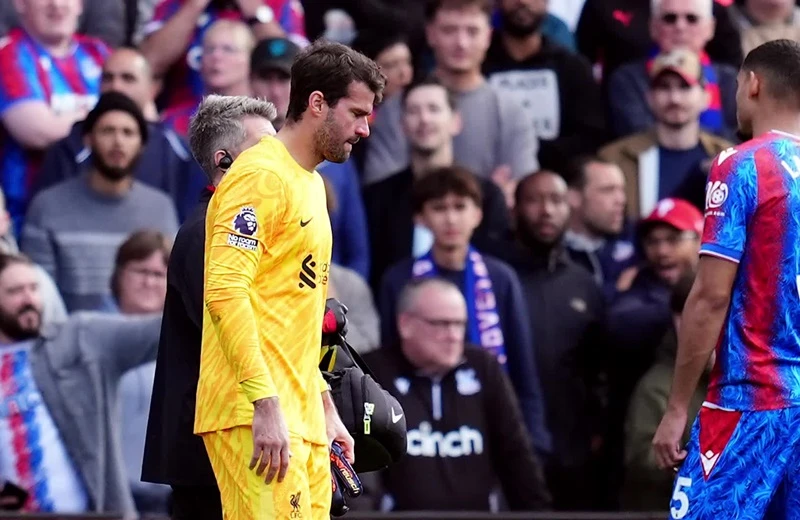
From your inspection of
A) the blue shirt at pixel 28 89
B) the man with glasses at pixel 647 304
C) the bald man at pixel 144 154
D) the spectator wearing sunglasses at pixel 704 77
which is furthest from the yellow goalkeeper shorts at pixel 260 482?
the spectator wearing sunglasses at pixel 704 77

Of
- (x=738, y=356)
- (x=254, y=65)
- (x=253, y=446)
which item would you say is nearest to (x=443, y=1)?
(x=254, y=65)

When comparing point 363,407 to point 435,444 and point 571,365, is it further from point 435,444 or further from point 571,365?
point 571,365

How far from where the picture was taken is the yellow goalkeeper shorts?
201 inches

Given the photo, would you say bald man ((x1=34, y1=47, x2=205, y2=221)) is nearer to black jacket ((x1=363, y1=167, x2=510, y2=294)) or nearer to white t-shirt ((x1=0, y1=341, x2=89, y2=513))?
black jacket ((x1=363, y1=167, x2=510, y2=294))

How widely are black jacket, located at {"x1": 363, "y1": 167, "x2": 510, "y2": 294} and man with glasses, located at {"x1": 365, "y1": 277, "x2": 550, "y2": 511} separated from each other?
1192 mm

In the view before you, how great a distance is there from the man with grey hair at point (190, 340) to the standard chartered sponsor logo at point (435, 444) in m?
2.97

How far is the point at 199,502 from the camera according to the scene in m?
5.65

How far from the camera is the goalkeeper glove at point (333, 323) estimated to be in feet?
18.6

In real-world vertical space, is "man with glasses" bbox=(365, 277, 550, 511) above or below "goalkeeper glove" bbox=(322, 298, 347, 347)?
below

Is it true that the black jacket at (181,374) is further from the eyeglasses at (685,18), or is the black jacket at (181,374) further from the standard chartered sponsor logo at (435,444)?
the eyeglasses at (685,18)

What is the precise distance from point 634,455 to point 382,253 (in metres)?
2.19

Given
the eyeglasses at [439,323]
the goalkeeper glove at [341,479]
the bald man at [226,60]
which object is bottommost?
the eyeglasses at [439,323]

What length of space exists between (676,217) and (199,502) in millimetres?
4529

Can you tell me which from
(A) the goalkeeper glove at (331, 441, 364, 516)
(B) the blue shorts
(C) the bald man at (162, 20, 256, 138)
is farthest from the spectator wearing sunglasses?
(A) the goalkeeper glove at (331, 441, 364, 516)
